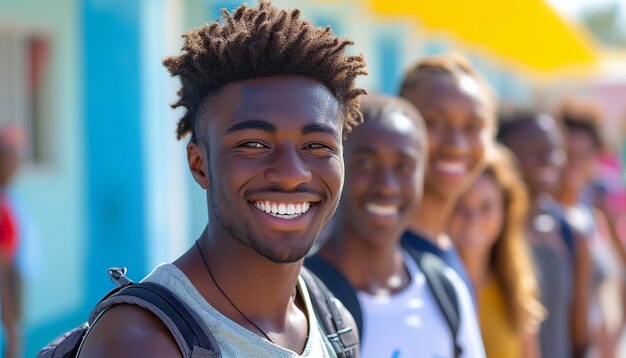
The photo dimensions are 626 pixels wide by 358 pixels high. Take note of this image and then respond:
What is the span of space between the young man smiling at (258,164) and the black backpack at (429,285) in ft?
1.61

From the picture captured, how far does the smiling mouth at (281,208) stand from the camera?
1.72 m

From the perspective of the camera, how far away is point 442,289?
259 centimetres

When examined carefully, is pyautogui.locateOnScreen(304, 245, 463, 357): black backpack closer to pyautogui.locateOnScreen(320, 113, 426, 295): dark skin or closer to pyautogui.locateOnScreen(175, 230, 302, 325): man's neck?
pyautogui.locateOnScreen(320, 113, 426, 295): dark skin

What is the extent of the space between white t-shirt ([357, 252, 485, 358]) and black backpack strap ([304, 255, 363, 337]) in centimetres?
6

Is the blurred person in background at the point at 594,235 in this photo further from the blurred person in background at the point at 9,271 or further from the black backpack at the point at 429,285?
the blurred person in background at the point at 9,271

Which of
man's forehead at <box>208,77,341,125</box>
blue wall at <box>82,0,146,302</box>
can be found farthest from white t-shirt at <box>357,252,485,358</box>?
blue wall at <box>82,0,146,302</box>

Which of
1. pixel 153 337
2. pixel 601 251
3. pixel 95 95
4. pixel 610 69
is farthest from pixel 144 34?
Answer: pixel 610 69

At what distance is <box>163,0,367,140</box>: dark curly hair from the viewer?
1745 millimetres

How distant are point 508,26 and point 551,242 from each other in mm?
8296

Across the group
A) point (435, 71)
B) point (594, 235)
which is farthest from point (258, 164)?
point (594, 235)

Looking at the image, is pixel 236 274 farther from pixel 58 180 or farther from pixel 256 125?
pixel 58 180

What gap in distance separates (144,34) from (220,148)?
12.5 ft

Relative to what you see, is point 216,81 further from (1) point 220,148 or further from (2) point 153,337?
(2) point 153,337

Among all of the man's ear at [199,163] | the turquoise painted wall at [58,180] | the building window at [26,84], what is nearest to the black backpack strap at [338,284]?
the man's ear at [199,163]
